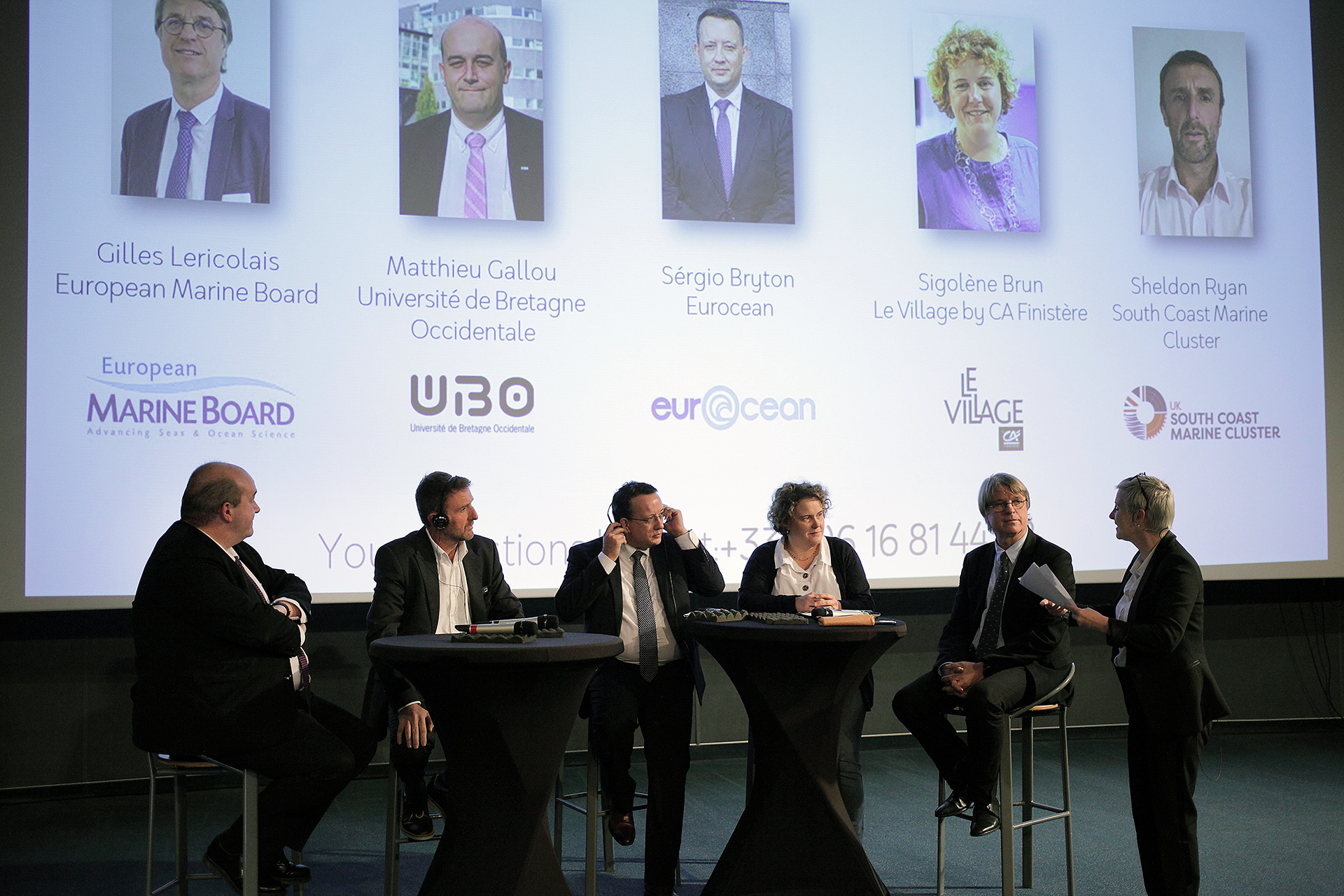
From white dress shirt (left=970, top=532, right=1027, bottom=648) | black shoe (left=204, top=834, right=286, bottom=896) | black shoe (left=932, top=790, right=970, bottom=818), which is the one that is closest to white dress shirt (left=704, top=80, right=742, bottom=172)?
white dress shirt (left=970, top=532, right=1027, bottom=648)

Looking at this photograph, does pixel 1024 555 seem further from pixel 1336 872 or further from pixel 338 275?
pixel 338 275

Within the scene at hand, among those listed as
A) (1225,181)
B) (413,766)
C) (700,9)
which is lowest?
(413,766)

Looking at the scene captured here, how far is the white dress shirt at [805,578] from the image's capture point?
11.5 feet

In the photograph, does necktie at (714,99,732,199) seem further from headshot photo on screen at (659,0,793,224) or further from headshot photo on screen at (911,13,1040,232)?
headshot photo on screen at (911,13,1040,232)

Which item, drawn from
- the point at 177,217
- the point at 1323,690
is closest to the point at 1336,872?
the point at 1323,690

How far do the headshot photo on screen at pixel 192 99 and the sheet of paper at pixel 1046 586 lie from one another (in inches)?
122

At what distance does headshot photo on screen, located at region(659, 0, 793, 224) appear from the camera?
4.64 metres

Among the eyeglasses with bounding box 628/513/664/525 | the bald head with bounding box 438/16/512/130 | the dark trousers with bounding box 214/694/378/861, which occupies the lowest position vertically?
the dark trousers with bounding box 214/694/378/861

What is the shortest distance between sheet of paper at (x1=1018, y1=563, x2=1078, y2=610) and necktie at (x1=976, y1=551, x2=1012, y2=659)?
1.02ft

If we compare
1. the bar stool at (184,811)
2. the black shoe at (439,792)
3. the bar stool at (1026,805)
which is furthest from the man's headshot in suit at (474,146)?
the bar stool at (1026,805)

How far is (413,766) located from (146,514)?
67.9 inches

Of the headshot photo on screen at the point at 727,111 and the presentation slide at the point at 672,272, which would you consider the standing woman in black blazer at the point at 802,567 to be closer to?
the presentation slide at the point at 672,272

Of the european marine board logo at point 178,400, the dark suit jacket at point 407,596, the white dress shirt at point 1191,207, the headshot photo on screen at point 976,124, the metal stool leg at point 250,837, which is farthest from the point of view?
the white dress shirt at point 1191,207

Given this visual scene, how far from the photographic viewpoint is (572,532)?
4469 millimetres
